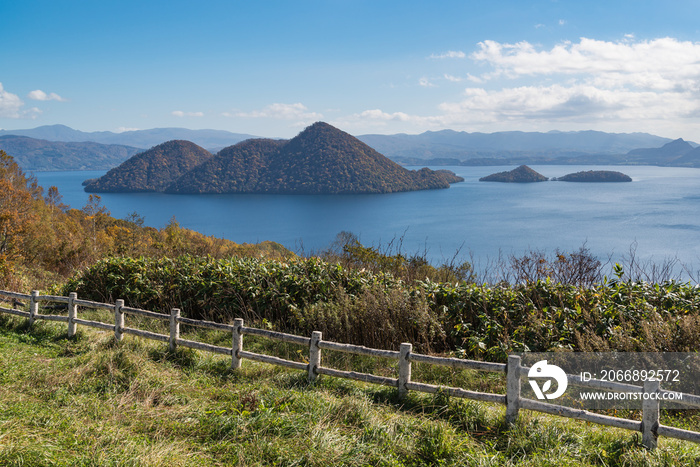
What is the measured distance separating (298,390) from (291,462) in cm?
157

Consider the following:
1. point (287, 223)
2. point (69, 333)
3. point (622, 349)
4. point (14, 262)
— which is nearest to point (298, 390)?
point (622, 349)

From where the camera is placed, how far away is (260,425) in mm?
4980

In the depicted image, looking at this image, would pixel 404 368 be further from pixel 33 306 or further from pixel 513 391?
pixel 33 306

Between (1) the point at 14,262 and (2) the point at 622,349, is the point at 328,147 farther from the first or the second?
(2) the point at 622,349

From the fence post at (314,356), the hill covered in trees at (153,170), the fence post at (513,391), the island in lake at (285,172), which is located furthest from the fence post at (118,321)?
the hill covered in trees at (153,170)

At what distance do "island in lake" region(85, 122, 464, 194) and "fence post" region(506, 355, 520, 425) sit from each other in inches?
4938

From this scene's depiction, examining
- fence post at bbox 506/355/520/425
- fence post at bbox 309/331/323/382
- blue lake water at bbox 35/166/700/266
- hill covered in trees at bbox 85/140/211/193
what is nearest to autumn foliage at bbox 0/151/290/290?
fence post at bbox 309/331/323/382

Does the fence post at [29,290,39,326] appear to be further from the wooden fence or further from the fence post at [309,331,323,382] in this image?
the fence post at [309,331,323,382]

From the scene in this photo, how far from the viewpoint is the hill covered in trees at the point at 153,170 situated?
148 m

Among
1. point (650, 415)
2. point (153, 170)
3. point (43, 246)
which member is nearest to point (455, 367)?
point (650, 415)

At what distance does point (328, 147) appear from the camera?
484ft

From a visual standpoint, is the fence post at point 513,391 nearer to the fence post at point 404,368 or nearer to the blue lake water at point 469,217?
the fence post at point 404,368

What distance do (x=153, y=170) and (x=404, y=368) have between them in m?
165

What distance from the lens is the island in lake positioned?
136375 mm
